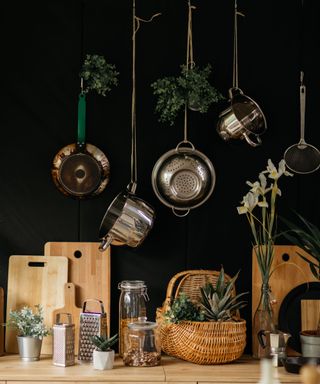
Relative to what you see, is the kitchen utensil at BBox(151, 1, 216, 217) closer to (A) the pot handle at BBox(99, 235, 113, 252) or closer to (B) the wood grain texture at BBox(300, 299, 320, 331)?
(A) the pot handle at BBox(99, 235, 113, 252)

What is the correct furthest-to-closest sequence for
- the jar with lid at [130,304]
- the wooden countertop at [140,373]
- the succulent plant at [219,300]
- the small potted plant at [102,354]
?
1. the jar with lid at [130,304]
2. the succulent plant at [219,300]
3. the small potted plant at [102,354]
4. the wooden countertop at [140,373]

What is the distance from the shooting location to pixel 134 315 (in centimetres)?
325

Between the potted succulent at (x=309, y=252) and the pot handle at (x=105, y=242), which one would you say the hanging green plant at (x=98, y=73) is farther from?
the potted succulent at (x=309, y=252)

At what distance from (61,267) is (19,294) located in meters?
0.22

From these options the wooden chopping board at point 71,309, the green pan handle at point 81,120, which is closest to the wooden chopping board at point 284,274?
the wooden chopping board at point 71,309

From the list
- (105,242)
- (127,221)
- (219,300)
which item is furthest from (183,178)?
(219,300)

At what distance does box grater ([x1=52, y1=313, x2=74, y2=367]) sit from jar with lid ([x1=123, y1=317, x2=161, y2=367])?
23 cm

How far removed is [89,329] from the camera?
10.4ft

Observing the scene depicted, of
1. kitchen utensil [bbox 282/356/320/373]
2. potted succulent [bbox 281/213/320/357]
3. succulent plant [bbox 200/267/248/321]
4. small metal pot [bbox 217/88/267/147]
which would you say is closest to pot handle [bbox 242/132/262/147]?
small metal pot [bbox 217/88/267/147]

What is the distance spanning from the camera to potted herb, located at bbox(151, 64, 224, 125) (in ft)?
10.9

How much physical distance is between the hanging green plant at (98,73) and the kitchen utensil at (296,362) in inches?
56.2

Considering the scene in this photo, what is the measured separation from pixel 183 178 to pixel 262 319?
2.36 ft

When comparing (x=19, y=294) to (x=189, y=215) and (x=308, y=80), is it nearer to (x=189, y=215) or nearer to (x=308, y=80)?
(x=189, y=215)

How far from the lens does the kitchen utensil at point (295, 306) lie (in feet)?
11.1
